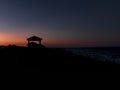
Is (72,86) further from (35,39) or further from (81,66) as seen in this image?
(35,39)

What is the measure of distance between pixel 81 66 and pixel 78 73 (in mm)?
1749

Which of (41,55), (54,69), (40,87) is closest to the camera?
(40,87)

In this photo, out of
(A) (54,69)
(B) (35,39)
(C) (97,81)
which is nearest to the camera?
(C) (97,81)

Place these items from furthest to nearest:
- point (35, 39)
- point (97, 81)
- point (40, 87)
→ point (35, 39) → point (97, 81) → point (40, 87)

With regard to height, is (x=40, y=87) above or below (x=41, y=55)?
below

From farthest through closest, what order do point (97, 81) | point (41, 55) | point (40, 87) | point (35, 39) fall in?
point (35, 39) < point (41, 55) < point (97, 81) < point (40, 87)

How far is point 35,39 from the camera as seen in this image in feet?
86.8

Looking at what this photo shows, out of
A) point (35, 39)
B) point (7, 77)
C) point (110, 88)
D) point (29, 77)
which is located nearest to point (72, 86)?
point (110, 88)

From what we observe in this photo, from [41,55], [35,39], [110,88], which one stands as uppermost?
[35,39]

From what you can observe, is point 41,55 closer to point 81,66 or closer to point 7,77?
point 81,66

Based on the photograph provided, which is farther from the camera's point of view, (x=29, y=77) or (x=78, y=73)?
(x=78, y=73)

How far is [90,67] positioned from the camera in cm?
1477

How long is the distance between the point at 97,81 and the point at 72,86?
1.70m

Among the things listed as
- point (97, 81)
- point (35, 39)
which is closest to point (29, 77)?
point (97, 81)
